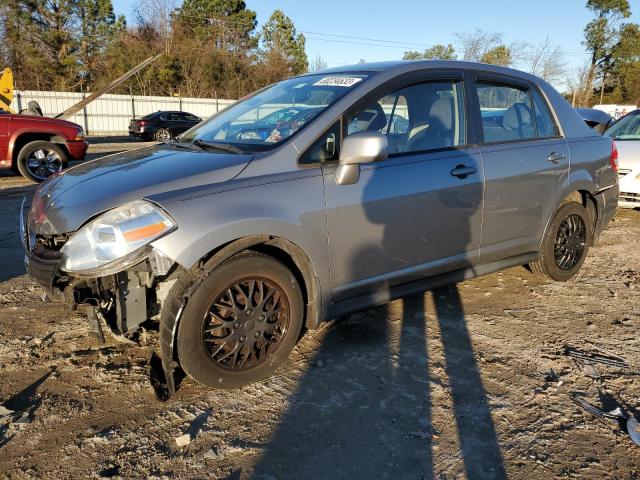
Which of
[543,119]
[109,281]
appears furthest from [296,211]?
[543,119]

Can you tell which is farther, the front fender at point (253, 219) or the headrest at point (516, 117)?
the headrest at point (516, 117)

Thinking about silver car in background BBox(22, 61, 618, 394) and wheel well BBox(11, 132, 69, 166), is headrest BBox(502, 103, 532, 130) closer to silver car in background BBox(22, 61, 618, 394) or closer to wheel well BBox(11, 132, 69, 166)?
silver car in background BBox(22, 61, 618, 394)

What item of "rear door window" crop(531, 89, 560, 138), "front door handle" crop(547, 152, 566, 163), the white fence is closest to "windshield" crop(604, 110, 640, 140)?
"rear door window" crop(531, 89, 560, 138)

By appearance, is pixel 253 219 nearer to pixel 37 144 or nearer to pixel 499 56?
pixel 37 144

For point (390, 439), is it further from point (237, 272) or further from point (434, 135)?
point (434, 135)

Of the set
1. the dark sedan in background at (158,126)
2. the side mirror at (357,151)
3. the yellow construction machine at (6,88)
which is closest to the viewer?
the side mirror at (357,151)

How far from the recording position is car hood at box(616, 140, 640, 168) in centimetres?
729

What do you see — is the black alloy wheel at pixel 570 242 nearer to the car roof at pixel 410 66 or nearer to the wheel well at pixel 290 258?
the car roof at pixel 410 66

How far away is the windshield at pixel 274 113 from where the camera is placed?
306cm

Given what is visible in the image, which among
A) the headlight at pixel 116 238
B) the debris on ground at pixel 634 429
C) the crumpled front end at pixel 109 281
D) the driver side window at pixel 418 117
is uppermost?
the driver side window at pixel 418 117

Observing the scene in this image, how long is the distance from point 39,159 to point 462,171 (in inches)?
340

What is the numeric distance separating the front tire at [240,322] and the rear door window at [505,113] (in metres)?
2.04

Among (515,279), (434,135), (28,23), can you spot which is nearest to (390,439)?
(434,135)

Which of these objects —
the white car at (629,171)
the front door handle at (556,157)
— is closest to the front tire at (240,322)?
the front door handle at (556,157)
